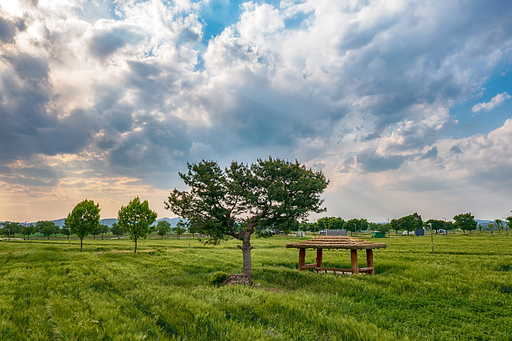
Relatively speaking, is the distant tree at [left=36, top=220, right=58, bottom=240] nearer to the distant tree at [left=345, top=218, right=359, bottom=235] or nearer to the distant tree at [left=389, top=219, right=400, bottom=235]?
the distant tree at [left=345, top=218, right=359, bottom=235]

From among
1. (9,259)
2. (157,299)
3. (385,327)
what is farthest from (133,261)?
(385,327)

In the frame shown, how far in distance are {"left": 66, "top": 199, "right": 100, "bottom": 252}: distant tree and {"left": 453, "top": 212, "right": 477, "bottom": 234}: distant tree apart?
11908 cm

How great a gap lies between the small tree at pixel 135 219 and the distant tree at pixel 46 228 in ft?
309

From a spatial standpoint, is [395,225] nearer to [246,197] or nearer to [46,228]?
[246,197]

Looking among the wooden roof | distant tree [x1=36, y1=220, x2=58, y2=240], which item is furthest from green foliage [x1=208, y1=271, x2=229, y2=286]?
distant tree [x1=36, y1=220, x2=58, y2=240]

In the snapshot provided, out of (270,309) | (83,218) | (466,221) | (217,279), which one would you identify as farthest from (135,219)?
(466,221)

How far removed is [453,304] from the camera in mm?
12805

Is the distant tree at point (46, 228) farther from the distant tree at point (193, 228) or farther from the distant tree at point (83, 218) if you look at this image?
the distant tree at point (193, 228)

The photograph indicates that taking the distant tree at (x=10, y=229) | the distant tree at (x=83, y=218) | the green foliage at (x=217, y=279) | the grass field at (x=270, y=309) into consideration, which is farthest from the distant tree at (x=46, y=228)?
the green foliage at (x=217, y=279)

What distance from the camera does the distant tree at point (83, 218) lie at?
40188 millimetres

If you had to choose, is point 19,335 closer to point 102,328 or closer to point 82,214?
point 102,328

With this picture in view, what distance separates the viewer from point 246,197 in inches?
698

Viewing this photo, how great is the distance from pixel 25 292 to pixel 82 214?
30.2 meters

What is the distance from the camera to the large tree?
18328 mm
